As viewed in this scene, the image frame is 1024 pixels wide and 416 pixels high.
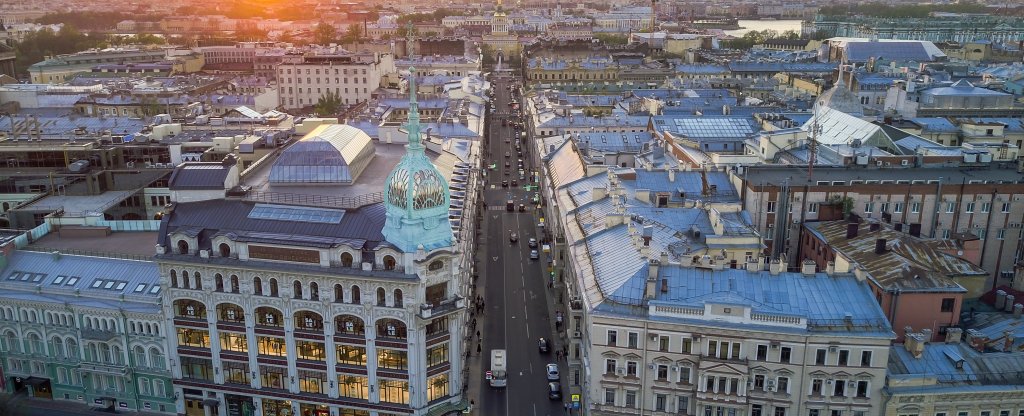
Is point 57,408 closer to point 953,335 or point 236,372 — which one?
point 236,372

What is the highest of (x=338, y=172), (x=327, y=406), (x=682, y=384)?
(x=338, y=172)

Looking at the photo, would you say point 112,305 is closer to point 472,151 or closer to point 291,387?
point 291,387

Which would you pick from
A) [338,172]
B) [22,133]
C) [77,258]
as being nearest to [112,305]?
[77,258]

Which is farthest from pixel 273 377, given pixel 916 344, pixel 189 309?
pixel 916 344

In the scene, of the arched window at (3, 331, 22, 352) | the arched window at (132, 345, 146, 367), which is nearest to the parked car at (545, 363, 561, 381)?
the arched window at (132, 345, 146, 367)

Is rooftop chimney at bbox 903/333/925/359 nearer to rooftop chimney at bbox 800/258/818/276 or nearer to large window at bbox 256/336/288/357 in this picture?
rooftop chimney at bbox 800/258/818/276

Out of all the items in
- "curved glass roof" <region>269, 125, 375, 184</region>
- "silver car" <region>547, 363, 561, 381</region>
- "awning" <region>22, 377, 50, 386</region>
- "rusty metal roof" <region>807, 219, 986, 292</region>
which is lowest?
"silver car" <region>547, 363, 561, 381</region>
